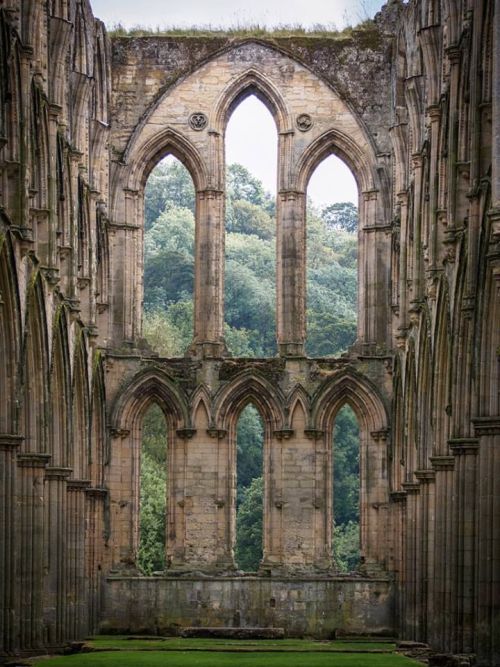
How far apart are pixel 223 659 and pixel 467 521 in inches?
207

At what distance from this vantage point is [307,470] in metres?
45.6

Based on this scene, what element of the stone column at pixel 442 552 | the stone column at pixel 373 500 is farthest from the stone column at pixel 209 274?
the stone column at pixel 442 552

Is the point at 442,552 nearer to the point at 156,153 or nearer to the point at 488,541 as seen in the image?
the point at 488,541

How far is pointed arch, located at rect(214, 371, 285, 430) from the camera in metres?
Answer: 45.6

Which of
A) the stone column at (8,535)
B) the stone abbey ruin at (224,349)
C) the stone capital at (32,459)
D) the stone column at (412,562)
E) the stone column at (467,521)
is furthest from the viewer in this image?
the stone column at (412,562)

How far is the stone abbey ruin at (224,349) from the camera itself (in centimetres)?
3622

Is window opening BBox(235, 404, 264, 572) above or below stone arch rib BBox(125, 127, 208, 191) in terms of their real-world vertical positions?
below

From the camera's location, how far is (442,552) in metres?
36.5

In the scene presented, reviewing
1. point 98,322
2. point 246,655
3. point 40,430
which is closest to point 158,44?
point 98,322

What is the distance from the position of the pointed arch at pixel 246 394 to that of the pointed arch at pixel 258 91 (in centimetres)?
661

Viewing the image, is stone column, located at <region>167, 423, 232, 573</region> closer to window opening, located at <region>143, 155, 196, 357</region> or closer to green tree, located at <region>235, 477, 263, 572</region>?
green tree, located at <region>235, 477, 263, 572</region>

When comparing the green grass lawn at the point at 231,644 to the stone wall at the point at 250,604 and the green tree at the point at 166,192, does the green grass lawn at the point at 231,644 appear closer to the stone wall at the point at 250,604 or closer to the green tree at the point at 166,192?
the stone wall at the point at 250,604

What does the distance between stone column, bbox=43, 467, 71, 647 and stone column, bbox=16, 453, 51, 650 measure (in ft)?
8.86

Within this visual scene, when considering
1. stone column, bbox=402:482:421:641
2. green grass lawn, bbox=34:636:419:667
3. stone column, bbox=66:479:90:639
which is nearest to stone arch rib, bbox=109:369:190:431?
stone column, bbox=66:479:90:639
